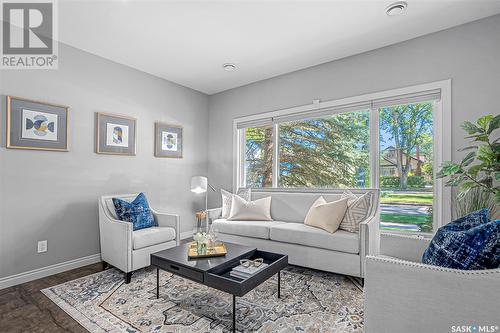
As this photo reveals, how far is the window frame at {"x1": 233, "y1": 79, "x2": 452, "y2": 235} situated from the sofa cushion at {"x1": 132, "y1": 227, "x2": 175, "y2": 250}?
1627 mm

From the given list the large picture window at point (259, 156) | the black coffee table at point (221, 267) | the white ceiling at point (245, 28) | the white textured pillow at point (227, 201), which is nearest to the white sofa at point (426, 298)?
the black coffee table at point (221, 267)

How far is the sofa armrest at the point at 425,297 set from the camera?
1114mm

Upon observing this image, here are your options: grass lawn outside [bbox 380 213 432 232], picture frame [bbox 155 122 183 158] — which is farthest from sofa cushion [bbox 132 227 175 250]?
grass lawn outside [bbox 380 213 432 232]

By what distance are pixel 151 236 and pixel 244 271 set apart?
54.9 inches

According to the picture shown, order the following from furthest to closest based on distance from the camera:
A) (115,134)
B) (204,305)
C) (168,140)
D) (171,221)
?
(168,140)
(115,134)
(171,221)
(204,305)

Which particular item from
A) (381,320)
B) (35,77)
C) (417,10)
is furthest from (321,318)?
(35,77)

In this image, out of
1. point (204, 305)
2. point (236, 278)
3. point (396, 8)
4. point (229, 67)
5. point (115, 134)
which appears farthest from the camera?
point (229, 67)

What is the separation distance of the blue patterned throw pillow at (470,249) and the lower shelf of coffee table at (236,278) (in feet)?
3.35

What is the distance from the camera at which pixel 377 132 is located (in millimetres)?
3211

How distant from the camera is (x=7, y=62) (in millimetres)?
2592

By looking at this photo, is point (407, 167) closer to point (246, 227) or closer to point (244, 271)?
point (246, 227)

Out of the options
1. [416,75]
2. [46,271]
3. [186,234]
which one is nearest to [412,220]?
[416,75]

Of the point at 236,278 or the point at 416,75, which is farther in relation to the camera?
the point at 416,75

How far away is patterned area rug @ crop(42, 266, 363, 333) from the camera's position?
182 cm
